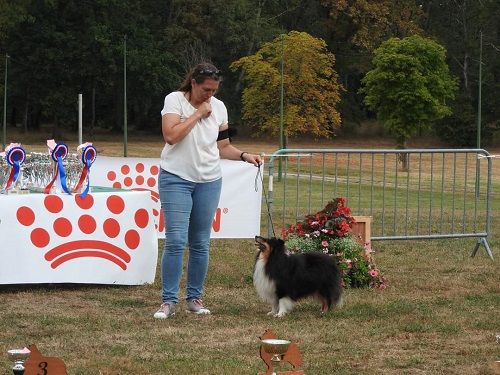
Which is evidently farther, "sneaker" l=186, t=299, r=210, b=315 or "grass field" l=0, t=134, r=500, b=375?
"sneaker" l=186, t=299, r=210, b=315

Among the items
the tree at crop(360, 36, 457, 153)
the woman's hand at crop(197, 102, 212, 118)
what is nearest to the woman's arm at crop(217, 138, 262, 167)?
the woman's hand at crop(197, 102, 212, 118)

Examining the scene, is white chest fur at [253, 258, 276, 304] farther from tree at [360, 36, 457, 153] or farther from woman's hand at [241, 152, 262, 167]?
tree at [360, 36, 457, 153]

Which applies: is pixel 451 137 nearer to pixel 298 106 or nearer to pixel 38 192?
pixel 298 106

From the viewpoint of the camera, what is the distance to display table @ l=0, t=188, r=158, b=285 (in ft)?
27.0

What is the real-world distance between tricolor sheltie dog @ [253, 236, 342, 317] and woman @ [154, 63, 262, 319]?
0.46m

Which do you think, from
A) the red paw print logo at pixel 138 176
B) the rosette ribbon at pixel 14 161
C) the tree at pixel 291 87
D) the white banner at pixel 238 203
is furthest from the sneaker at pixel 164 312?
the tree at pixel 291 87

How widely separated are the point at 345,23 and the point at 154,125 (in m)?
12.5

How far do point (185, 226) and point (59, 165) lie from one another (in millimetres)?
1806

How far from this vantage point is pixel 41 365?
419 centimetres

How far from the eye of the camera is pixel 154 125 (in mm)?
58344

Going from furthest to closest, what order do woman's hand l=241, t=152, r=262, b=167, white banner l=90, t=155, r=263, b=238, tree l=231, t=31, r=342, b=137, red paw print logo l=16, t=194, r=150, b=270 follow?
tree l=231, t=31, r=342, b=137 → white banner l=90, t=155, r=263, b=238 → red paw print logo l=16, t=194, r=150, b=270 → woman's hand l=241, t=152, r=262, b=167

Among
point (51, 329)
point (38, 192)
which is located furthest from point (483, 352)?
point (38, 192)

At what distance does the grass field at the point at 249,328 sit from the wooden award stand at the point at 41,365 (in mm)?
1005

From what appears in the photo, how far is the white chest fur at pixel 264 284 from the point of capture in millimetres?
7133
